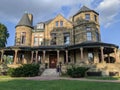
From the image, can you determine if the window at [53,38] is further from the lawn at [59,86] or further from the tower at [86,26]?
the lawn at [59,86]

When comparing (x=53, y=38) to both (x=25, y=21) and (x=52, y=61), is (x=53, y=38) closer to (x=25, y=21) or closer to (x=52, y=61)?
(x=52, y=61)

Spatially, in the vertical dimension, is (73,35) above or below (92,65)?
above

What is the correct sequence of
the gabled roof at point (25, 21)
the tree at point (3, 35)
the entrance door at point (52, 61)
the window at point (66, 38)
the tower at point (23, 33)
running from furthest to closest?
the tree at point (3, 35)
the gabled roof at point (25, 21)
the tower at point (23, 33)
the window at point (66, 38)
the entrance door at point (52, 61)

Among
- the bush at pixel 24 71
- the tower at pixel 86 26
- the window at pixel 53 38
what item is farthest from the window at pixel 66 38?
the bush at pixel 24 71

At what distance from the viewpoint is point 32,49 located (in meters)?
30.5

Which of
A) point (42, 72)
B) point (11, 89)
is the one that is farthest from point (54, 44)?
point (11, 89)

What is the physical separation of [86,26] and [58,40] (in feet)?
19.9

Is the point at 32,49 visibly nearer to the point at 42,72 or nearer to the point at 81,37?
the point at 42,72

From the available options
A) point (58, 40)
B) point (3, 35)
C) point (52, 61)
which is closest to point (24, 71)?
point (52, 61)

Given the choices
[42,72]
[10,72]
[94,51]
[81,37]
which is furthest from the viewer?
[81,37]

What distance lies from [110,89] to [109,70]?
45.2ft

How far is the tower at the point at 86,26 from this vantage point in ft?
98.9

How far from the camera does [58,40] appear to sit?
107ft

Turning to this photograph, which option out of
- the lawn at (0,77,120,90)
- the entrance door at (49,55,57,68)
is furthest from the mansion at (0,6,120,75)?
the lawn at (0,77,120,90)
